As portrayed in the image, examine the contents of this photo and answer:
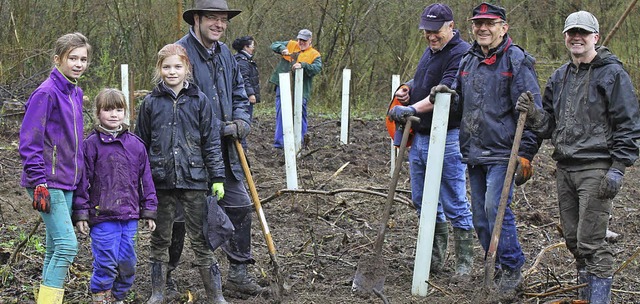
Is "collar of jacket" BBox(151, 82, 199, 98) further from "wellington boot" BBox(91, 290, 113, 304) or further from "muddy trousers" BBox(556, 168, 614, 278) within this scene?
"muddy trousers" BBox(556, 168, 614, 278)

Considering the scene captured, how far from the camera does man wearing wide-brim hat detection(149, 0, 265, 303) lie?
516 cm

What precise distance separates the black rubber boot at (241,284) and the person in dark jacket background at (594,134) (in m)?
2.18

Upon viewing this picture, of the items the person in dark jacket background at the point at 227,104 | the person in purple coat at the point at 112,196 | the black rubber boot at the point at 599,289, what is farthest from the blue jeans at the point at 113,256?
the black rubber boot at the point at 599,289

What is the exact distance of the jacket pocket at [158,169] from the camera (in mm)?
4984

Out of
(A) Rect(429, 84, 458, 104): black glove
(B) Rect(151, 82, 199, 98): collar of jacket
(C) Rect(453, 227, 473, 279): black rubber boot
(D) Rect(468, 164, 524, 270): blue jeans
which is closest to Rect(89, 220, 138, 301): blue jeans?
(B) Rect(151, 82, 199, 98): collar of jacket

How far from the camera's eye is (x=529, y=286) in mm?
5402

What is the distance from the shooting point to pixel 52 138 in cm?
460

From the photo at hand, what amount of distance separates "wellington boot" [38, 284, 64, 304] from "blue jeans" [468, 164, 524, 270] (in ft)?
9.05

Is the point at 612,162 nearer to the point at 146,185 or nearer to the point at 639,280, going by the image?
the point at 639,280

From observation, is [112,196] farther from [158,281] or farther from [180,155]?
[158,281]

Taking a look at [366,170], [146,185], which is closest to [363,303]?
[146,185]

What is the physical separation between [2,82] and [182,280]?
8.30 m

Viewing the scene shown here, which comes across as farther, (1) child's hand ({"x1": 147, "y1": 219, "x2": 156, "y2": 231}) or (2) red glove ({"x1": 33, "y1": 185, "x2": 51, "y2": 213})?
(1) child's hand ({"x1": 147, "y1": 219, "x2": 156, "y2": 231})

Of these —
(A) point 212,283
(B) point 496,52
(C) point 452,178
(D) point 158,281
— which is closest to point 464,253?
(C) point 452,178
